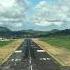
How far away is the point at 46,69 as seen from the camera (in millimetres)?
39219

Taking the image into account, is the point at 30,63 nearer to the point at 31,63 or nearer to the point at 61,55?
the point at 31,63

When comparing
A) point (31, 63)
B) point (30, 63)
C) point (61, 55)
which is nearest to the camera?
point (31, 63)

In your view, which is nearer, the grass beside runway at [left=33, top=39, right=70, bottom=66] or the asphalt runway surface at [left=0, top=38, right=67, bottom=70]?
the asphalt runway surface at [left=0, top=38, right=67, bottom=70]

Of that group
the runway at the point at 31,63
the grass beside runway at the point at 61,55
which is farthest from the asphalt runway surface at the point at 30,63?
the grass beside runway at the point at 61,55

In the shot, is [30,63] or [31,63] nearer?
[31,63]

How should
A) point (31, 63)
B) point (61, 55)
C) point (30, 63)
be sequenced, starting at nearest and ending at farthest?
point (31, 63) < point (30, 63) < point (61, 55)

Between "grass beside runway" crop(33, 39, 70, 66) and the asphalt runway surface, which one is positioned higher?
the asphalt runway surface

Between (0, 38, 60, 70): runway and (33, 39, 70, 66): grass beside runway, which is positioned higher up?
(0, 38, 60, 70): runway

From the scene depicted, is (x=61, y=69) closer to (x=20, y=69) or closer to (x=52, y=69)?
(x=52, y=69)

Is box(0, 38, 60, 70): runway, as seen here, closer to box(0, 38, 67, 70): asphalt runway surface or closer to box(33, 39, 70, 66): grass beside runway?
box(0, 38, 67, 70): asphalt runway surface

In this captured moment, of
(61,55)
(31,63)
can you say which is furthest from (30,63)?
(61,55)

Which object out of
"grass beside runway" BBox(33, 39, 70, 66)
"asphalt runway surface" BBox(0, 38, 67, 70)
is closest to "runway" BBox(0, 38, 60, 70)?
"asphalt runway surface" BBox(0, 38, 67, 70)

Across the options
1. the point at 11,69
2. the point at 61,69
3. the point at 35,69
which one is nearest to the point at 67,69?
the point at 61,69

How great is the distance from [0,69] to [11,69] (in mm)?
1319
